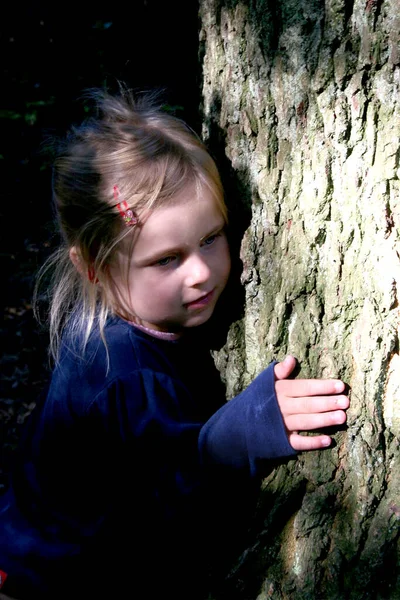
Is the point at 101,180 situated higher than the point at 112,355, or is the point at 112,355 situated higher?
the point at 101,180

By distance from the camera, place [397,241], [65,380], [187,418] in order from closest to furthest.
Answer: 1. [397,241]
2. [187,418]
3. [65,380]

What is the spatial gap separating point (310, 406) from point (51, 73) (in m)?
4.86

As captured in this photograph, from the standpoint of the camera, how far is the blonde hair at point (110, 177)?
1869 millimetres

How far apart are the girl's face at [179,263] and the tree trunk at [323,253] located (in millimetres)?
106

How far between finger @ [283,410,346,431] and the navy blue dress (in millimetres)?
37

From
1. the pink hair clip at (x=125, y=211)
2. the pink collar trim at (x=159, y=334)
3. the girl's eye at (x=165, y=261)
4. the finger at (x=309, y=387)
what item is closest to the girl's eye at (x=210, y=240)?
the girl's eye at (x=165, y=261)

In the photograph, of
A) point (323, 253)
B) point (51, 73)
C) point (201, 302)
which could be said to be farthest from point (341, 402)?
point (51, 73)

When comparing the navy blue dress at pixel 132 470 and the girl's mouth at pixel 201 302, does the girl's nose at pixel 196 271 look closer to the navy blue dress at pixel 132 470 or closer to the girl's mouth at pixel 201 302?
the girl's mouth at pixel 201 302

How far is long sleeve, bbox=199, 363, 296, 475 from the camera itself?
1.70m

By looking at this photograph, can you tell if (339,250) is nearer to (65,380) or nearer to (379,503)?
(379,503)

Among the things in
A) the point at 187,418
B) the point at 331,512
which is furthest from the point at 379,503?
the point at 187,418

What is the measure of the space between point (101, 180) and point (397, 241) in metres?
0.91

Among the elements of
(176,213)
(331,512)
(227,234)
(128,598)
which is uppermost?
(176,213)

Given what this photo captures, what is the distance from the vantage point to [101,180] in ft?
6.36
